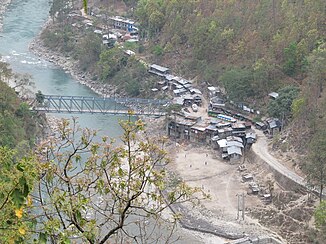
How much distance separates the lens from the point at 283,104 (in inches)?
808

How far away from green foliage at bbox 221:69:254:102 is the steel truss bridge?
7.53 feet

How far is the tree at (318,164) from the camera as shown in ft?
Result: 51.9

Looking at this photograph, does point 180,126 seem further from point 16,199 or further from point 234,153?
point 16,199

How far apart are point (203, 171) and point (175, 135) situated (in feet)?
9.33

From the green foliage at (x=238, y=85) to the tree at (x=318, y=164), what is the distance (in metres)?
5.83

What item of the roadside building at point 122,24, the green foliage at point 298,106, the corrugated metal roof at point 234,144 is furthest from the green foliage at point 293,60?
the roadside building at point 122,24

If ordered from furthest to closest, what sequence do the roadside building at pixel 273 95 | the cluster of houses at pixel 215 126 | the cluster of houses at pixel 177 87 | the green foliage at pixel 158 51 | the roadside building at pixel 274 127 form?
1. the green foliage at pixel 158 51
2. the cluster of houses at pixel 177 87
3. the roadside building at pixel 273 95
4. the roadside building at pixel 274 127
5. the cluster of houses at pixel 215 126

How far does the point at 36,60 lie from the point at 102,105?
22.9ft

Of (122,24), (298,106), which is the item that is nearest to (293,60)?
(298,106)

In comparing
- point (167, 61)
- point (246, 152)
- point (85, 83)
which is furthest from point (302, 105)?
point (85, 83)

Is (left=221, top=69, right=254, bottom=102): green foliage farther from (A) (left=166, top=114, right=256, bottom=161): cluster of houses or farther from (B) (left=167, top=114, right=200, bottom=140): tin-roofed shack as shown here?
(B) (left=167, top=114, right=200, bottom=140): tin-roofed shack

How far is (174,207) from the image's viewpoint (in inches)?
677

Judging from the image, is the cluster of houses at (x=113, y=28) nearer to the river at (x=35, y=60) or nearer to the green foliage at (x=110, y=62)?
the green foliage at (x=110, y=62)

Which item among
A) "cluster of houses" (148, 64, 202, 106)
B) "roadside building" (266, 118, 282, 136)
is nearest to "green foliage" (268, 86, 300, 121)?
"roadside building" (266, 118, 282, 136)
